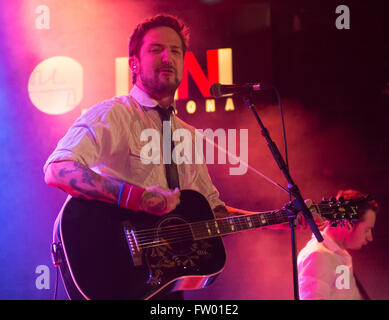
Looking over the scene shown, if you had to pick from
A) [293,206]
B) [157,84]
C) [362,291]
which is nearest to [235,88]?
[157,84]

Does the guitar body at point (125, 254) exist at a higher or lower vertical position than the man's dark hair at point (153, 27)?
lower

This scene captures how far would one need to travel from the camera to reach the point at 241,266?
11.0 ft

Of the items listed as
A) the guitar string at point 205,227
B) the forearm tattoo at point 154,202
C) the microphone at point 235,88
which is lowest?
the guitar string at point 205,227

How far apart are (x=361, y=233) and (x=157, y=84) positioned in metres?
1.87

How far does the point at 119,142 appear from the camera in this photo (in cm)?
242

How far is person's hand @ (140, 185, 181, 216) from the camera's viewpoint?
206 cm

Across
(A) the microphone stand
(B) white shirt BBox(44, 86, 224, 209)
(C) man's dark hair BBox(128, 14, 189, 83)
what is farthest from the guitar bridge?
(C) man's dark hair BBox(128, 14, 189, 83)

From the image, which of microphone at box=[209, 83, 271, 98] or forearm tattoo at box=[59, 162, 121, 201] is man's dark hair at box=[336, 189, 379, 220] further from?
A: forearm tattoo at box=[59, 162, 121, 201]

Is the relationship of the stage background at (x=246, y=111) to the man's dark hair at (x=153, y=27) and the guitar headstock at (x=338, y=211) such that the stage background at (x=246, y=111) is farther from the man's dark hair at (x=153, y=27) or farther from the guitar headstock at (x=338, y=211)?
the guitar headstock at (x=338, y=211)

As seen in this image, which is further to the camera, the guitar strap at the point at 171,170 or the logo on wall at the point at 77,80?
the logo on wall at the point at 77,80

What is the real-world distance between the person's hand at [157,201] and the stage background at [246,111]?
1187 millimetres

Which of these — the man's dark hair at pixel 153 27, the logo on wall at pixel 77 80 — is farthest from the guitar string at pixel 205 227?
the logo on wall at pixel 77 80

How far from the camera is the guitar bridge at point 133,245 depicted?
6.61ft

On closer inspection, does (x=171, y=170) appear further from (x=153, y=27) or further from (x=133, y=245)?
(x=153, y=27)
